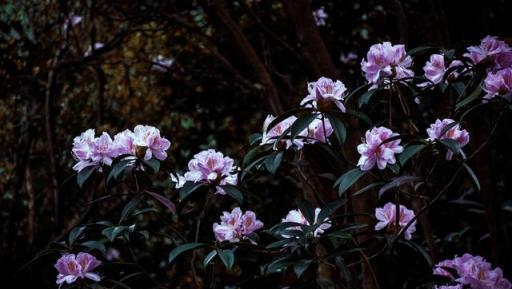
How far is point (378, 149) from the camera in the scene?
1550 mm

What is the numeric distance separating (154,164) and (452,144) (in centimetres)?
68

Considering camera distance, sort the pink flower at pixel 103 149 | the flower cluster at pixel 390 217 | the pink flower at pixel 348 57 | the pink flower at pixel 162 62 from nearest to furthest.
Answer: the pink flower at pixel 103 149, the flower cluster at pixel 390 217, the pink flower at pixel 348 57, the pink flower at pixel 162 62

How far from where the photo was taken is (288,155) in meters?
1.69

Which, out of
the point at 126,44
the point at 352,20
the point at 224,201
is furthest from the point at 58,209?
the point at 352,20

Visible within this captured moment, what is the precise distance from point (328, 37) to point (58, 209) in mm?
1553

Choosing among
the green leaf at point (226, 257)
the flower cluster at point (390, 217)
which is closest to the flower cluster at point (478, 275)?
the flower cluster at point (390, 217)

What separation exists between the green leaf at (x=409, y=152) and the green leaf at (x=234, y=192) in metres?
0.38

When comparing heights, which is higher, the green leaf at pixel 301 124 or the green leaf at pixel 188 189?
the green leaf at pixel 301 124

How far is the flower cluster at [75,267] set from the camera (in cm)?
171

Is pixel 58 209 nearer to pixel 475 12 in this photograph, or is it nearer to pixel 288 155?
pixel 288 155

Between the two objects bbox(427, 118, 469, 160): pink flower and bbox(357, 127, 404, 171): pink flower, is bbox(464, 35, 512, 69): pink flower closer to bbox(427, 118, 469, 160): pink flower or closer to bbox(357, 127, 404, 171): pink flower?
bbox(427, 118, 469, 160): pink flower

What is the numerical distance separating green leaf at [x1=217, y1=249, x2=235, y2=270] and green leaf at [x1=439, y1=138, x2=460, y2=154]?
1.74 ft

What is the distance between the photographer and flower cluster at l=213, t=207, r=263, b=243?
1746 millimetres

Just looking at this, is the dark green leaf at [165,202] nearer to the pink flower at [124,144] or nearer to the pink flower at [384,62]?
the pink flower at [124,144]
